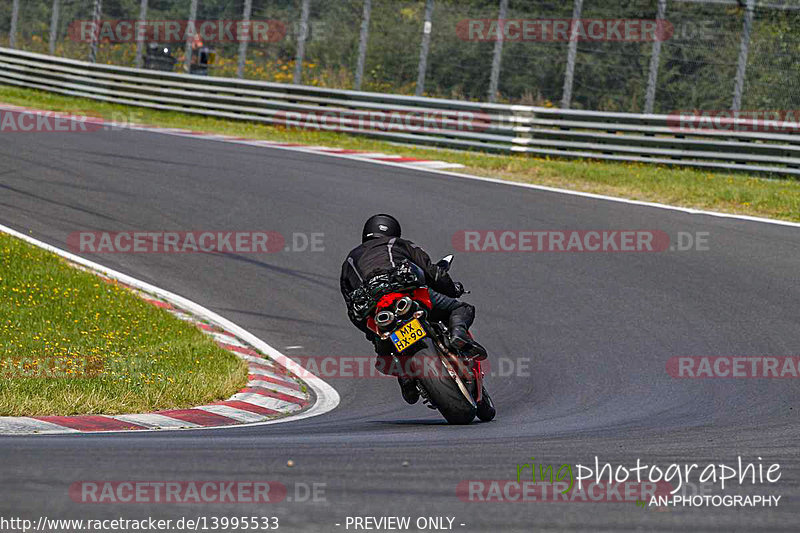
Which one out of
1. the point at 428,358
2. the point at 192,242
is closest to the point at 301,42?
the point at 192,242

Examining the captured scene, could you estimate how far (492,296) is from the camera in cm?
1116

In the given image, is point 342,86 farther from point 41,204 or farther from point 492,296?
point 492,296

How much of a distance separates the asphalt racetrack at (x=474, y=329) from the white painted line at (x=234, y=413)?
464 millimetres

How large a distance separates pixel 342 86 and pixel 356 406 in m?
15.7

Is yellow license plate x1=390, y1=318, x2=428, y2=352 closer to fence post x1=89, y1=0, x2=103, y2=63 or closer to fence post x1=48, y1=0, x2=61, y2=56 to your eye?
fence post x1=89, y1=0, x2=103, y2=63

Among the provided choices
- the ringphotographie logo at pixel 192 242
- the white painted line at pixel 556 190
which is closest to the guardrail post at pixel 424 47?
the white painted line at pixel 556 190

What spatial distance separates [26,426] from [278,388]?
2620 millimetres

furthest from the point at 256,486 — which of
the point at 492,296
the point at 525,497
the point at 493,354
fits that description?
the point at 492,296

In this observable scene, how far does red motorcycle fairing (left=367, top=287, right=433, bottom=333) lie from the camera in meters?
6.98

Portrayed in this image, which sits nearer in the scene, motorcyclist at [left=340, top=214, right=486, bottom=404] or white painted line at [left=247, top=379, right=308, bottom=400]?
motorcyclist at [left=340, top=214, right=486, bottom=404]

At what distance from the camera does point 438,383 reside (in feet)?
22.2

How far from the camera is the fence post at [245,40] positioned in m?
23.8

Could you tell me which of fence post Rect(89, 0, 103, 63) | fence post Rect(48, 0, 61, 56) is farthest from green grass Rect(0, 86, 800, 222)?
fence post Rect(48, 0, 61, 56)

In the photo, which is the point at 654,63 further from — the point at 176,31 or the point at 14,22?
the point at 14,22
